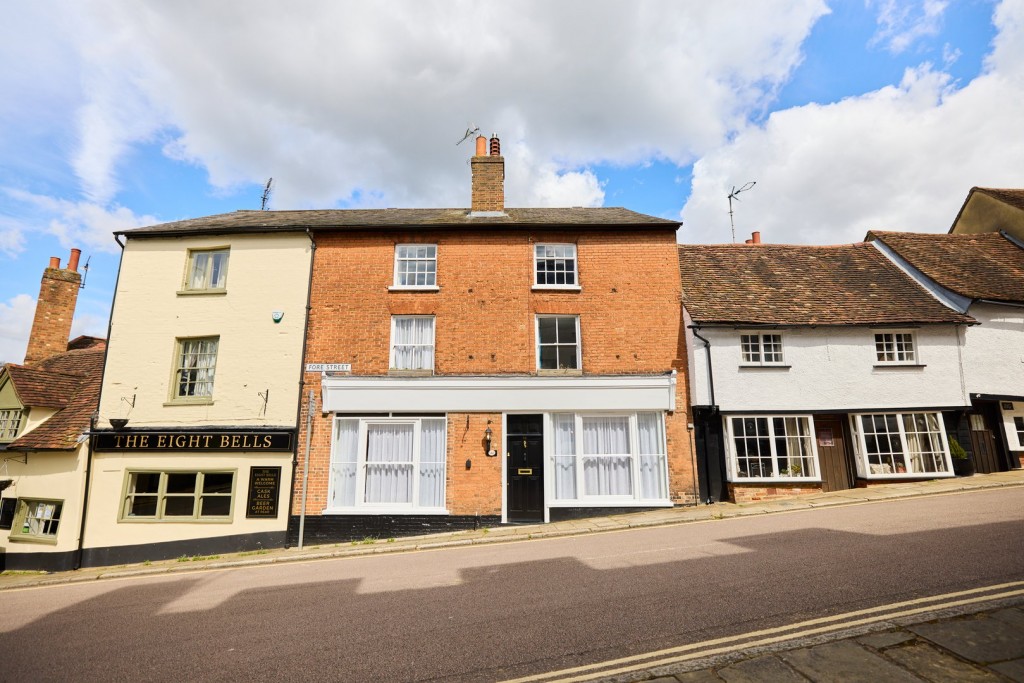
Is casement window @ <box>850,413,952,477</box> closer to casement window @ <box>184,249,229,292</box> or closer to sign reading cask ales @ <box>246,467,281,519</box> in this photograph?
sign reading cask ales @ <box>246,467,281,519</box>

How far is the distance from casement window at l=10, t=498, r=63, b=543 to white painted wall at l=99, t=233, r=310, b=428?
2722 mm

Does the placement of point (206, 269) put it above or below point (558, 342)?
above

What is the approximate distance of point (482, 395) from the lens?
41.6ft

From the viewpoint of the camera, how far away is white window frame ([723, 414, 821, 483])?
42.4 ft

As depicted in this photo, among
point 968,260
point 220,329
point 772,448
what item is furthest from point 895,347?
point 220,329

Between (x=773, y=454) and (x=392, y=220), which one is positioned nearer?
(x=773, y=454)

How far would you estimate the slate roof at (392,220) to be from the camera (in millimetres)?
13781

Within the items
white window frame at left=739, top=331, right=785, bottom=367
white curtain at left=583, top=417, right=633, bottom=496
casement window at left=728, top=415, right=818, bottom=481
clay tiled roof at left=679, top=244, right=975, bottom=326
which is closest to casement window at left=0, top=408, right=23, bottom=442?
white curtain at left=583, top=417, right=633, bottom=496

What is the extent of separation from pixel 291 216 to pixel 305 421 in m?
7.29

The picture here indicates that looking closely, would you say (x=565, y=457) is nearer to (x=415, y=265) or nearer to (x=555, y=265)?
(x=555, y=265)

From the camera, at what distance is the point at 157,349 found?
43.8ft

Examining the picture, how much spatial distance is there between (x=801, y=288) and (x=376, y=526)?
14273 millimetres

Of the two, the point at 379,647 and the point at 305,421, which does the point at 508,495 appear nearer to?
the point at 305,421

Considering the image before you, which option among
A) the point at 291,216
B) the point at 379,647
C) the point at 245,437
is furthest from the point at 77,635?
the point at 291,216
